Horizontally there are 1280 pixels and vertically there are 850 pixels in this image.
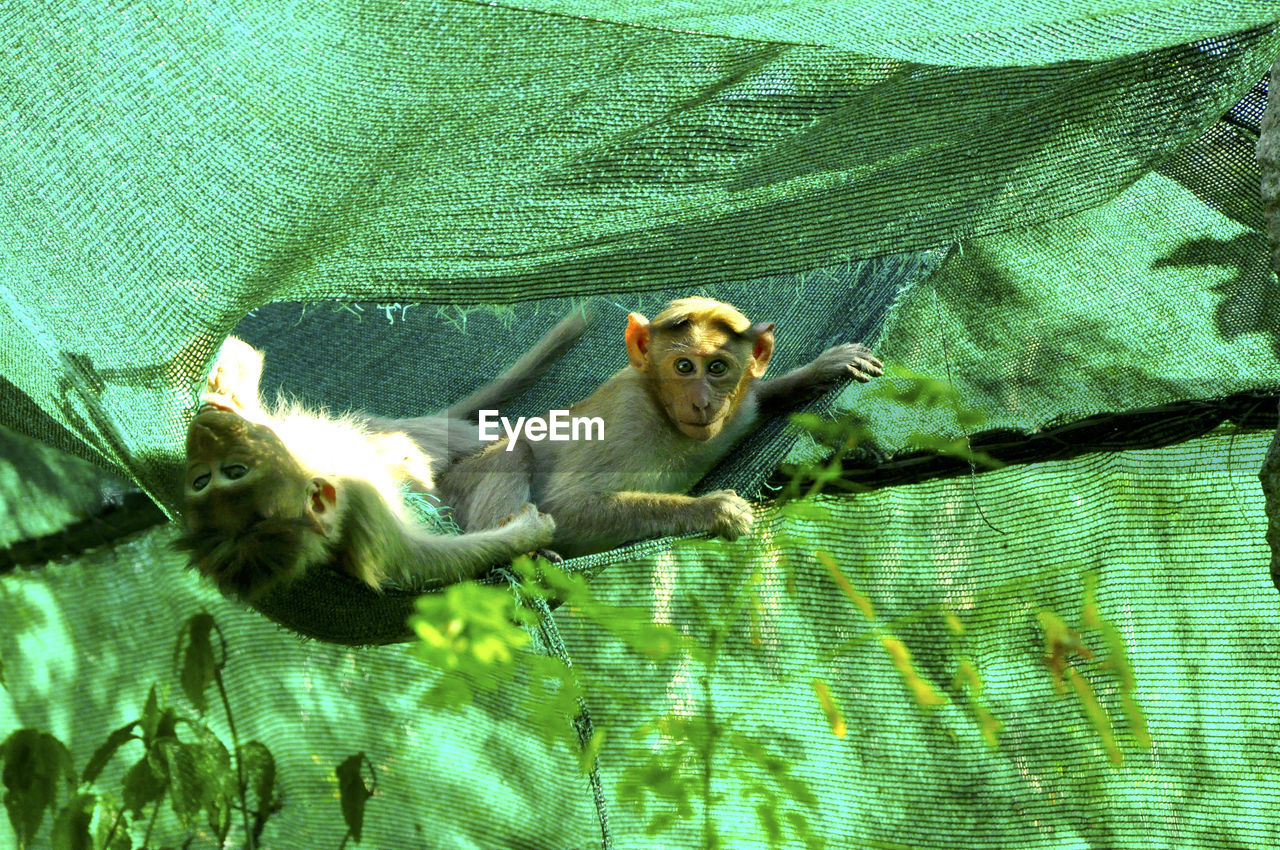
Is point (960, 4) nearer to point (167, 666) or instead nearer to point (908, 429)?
point (908, 429)

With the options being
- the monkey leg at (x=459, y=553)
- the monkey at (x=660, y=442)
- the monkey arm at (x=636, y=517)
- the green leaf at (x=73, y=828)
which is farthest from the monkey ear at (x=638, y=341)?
the green leaf at (x=73, y=828)

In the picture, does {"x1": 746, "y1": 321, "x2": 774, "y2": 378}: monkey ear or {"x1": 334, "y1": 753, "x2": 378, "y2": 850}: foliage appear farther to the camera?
{"x1": 334, "y1": 753, "x2": 378, "y2": 850}: foliage

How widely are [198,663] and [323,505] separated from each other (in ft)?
7.93

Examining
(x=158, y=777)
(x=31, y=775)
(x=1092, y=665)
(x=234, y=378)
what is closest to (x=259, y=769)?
(x=158, y=777)

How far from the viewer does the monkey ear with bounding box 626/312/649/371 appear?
467 centimetres

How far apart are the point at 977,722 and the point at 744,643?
39.4 inches

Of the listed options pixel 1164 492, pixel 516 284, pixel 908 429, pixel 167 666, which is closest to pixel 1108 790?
pixel 1164 492

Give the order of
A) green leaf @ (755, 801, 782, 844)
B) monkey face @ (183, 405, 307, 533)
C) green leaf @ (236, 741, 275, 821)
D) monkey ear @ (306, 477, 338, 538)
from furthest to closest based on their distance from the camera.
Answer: green leaf @ (236, 741, 275, 821)
green leaf @ (755, 801, 782, 844)
monkey ear @ (306, 477, 338, 538)
monkey face @ (183, 405, 307, 533)

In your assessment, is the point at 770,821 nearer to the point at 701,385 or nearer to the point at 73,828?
the point at 701,385

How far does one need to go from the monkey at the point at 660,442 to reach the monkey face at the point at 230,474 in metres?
1.03

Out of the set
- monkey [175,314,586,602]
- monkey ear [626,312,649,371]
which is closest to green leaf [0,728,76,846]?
monkey [175,314,586,602]

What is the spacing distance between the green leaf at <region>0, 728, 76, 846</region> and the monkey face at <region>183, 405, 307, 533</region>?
289 centimetres

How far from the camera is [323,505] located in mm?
3709

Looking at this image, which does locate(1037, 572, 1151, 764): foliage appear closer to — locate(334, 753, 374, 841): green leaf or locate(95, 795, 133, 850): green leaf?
locate(334, 753, 374, 841): green leaf
